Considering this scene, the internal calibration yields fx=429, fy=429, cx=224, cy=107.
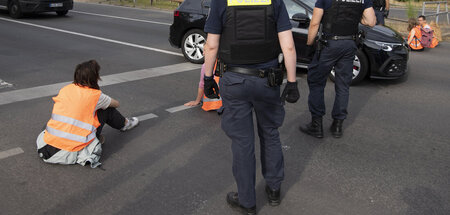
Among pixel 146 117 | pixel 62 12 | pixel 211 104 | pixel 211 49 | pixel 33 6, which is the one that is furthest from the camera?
pixel 62 12

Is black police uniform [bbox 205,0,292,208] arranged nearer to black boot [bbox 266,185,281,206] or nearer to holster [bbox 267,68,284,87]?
holster [bbox 267,68,284,87]

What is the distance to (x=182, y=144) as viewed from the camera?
4.63 metres

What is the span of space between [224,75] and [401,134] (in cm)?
284

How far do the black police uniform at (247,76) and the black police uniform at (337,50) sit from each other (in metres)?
1.81

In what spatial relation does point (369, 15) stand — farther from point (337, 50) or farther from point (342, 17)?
point (337, 50)

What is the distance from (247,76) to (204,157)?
1523 millimetres

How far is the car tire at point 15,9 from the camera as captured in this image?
1550 centimetres

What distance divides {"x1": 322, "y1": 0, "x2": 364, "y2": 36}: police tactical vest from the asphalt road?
120 cm

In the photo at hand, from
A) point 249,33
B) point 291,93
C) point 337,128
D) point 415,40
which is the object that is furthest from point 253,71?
point 415,40

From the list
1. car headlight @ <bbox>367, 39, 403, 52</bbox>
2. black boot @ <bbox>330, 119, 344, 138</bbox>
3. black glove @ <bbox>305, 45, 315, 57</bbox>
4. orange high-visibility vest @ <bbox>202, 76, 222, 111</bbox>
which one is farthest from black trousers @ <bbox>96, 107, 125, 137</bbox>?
car headlight @ <bbox>367, 39, 403, 52</bbox>

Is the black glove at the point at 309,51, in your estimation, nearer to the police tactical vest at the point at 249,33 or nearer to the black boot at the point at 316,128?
the black boot at the point at 316,128

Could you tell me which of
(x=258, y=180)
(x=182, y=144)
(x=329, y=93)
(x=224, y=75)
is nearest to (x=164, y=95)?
(x=182, y=144)

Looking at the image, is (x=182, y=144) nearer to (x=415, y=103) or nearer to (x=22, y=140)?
(x=22, y=140)

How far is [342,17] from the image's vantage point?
15.3ft
